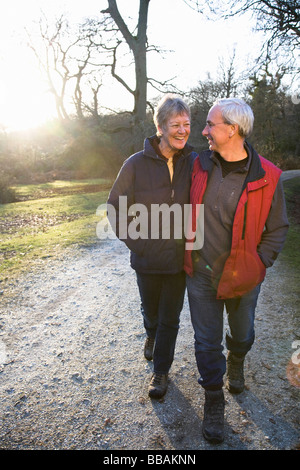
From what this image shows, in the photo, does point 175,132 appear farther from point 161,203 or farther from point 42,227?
point 42,227

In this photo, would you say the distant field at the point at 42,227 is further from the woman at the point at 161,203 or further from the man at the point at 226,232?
the man at the point at 226,232

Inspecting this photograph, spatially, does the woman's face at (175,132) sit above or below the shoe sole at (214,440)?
above

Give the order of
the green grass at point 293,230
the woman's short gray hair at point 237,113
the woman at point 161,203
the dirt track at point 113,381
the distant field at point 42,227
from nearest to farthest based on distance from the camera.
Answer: the woman's short gray hair at point 237,113 < the dirt track at point 113,381 < the woman at point 161,203 < the green grass at point 293,230 < the distant field at point 42,227

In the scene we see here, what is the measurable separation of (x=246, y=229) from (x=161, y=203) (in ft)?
2.07

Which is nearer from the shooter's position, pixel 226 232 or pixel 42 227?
pixel 226 232

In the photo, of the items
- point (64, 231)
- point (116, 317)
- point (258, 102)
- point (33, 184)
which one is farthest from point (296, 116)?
point (116, 317)

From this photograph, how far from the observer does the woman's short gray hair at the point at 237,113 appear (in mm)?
2186

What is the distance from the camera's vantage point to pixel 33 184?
18219mm

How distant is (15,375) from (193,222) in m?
1.99

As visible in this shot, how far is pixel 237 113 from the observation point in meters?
2.19

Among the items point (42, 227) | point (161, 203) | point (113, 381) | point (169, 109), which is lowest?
point (113, 381)

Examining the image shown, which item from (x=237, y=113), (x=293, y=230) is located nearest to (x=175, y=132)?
(x=237, y=113)

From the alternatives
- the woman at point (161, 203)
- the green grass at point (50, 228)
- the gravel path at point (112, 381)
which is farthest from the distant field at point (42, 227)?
the woman at point (161, 203)
